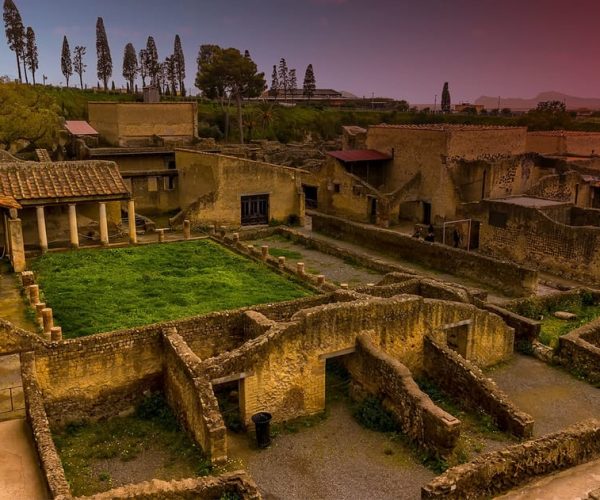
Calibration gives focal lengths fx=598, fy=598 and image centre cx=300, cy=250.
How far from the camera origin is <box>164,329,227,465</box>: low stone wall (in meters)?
11.4

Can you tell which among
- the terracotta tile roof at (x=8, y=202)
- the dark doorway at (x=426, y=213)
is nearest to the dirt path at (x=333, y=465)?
the terracotta tile roof at (x=8, y=202)

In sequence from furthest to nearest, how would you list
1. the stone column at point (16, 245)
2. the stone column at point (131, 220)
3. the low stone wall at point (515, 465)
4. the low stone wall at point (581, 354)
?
the stone column at point (131, 220), the stone column at point (16, 245), the low stone wall at point (581, 354), the low stone wall at point (515, 465)

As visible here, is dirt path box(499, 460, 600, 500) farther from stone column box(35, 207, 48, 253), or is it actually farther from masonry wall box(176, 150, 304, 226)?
masonry wall box(176, 150, 304, 226)

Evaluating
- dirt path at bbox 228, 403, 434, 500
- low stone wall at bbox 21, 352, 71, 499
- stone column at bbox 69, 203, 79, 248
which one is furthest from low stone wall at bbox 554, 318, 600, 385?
stone column at bbox 69, 203, 79, 248

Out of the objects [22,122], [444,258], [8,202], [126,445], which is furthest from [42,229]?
[444,258]

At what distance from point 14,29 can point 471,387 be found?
3490 inches

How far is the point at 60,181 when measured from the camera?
2544cm

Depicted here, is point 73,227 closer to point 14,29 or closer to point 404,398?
point 404,398

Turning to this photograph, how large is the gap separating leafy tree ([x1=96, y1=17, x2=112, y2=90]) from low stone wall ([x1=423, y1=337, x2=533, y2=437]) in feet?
302

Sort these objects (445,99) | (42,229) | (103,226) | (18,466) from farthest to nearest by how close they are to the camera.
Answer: (445,99)
(103,226)
(42,229)
(18,466)

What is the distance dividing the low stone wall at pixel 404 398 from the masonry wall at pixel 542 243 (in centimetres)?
1434

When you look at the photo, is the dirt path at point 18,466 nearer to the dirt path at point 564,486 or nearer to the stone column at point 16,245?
the dirt path at point 564,486

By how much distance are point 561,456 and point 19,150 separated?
41174mm

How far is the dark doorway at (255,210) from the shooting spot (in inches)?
1344
